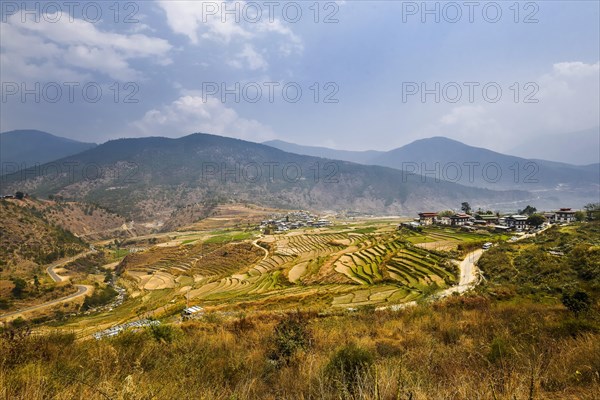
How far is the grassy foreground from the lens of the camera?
2926mm

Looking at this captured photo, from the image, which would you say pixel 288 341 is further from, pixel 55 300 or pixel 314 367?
pixel 55 300

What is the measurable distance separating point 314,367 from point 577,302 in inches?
340

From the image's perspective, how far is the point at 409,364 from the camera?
455 cm

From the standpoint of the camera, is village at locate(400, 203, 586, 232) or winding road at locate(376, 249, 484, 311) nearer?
winding road at locate(376, 249, 484, 311)

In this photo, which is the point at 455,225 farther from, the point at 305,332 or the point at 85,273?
the point at 85,273

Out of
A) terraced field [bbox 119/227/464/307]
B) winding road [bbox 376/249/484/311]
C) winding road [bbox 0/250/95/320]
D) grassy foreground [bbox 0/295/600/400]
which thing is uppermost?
grassy foreground [bbox 0/295/600/400]

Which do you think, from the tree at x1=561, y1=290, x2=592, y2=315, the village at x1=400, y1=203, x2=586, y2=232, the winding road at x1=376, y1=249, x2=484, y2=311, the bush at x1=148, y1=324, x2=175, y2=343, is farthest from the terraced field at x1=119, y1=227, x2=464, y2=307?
the village at x1=400, y1=203, x2=586, y2=232

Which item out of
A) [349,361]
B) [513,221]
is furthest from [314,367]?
[513,221]

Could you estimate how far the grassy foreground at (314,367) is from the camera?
2926 mm

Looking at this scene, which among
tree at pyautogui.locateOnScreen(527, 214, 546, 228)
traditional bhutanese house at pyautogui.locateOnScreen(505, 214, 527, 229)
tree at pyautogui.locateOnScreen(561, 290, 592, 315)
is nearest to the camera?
tree at pyautogui.locateOnScreen(561, 290, 592, 315)

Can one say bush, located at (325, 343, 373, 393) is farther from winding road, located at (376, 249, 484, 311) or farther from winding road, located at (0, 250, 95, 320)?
winding road, located at (0, 250, 95, 320)

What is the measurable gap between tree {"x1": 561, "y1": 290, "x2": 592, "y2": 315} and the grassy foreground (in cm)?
133

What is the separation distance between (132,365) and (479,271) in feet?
95.8

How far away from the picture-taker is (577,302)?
823cm
